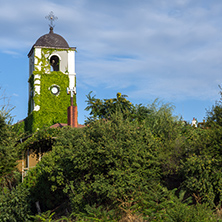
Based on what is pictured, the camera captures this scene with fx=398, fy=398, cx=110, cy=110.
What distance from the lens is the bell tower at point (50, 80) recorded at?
47.3 meters

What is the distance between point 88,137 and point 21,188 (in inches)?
300

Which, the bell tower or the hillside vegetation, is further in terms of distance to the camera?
the bell tower

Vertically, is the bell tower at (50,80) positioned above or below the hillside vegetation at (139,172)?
above

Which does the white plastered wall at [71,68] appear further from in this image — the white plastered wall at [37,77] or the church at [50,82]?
the white plastered wall at [37,77]

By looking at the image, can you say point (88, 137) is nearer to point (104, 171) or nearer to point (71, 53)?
point (104, 171)

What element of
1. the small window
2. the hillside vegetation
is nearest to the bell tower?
the small window

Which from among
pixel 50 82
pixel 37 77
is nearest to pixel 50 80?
pixel 50 82

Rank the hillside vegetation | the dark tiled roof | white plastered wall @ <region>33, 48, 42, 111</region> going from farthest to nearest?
1. the dark tiled roof
2. white plastered wall @ <region>33, 48, 42, 111</region>
3. the hillside vegetation

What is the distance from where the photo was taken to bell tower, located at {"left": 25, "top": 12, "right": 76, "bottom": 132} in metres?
47.3

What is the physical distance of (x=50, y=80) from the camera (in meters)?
49.2

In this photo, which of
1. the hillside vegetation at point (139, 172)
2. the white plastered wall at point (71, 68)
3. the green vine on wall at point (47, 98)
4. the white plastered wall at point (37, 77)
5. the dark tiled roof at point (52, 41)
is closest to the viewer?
the hillside vegetation at point (139, 172)

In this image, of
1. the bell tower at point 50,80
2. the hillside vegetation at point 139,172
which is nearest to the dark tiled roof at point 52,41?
the bell tower at point 50,80

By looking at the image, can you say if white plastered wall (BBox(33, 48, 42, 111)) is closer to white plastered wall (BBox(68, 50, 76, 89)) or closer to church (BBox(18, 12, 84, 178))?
church (BBox(18, 12, 84, 178))

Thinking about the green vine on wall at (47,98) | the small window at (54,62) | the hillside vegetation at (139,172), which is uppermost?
the small window at (54,62)
